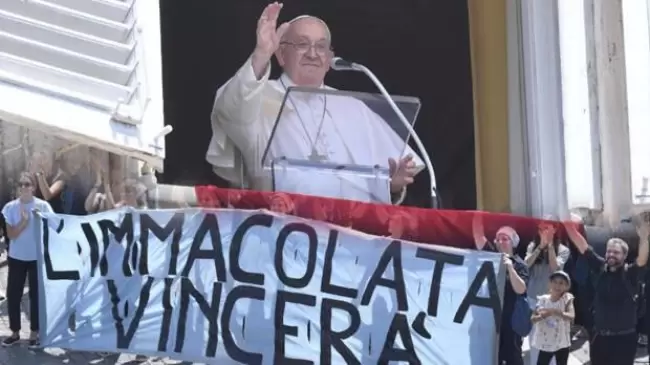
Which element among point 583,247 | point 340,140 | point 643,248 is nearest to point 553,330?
point 583,247

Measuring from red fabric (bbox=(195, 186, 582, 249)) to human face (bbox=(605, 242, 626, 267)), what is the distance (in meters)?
0.54

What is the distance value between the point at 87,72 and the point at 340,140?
2162 mm

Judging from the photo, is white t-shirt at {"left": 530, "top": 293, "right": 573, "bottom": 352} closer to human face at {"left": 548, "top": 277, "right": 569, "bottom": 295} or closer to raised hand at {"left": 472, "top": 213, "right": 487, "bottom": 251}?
human face at {"left": 548, "top": 277, "right": 569, "bottom": 295}

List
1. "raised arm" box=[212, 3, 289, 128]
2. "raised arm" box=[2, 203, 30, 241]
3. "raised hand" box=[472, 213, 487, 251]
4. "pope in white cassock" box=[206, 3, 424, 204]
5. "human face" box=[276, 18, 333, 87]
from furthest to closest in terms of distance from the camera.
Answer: "human face" box=[276, 18, 333, 87] < "raised arm" box=[212, 3, 289, 128] < "pope in white cassock" box=[206, 3, 424, 204] < "raised arm" box=[2, 203, 30, 241] < "raised hand" box=[472, 213, 487, 251]

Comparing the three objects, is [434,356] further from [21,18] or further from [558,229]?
[21,18]

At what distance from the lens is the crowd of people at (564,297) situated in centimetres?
826

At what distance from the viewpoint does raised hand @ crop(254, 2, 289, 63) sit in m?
10.5

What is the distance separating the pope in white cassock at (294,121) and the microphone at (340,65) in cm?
7

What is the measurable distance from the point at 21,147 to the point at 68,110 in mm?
1305

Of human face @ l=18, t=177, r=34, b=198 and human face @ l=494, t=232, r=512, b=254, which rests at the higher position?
human face @ l=18, t=177, r=34, b=198

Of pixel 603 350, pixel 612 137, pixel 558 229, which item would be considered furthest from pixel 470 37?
pixel 603 350

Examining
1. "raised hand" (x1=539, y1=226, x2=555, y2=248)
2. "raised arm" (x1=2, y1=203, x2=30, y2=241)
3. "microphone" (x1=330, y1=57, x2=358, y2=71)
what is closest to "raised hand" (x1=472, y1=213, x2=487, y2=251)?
"raised hand" (x1=539, y1=226, x2=555, y2=248)

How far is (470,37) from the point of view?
38.0 ft

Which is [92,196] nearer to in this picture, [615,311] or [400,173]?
[400,173]
